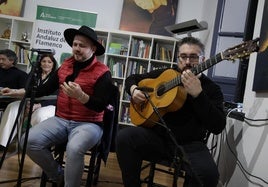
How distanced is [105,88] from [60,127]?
38 centimetres

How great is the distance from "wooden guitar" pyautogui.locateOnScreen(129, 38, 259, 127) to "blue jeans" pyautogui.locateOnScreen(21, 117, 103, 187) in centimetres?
32

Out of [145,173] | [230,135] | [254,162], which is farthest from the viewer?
[145,173]

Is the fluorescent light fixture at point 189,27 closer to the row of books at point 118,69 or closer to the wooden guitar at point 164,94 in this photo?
the row of books at point 118,69

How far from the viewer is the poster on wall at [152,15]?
432 cm

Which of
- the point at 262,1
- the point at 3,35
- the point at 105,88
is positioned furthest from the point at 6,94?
the point at 3,35

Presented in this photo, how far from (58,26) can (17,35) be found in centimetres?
75

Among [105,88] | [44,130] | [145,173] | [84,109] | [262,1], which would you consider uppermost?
[262,1]

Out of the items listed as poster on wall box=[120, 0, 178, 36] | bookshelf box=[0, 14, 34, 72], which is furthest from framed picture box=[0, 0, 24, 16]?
poster on wall box=[120, 0, 178, 36]

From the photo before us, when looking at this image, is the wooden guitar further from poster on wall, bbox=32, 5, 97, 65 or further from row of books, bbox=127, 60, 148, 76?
poster on wall, bbox=32, 5, 97, 65

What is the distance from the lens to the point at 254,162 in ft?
5.51

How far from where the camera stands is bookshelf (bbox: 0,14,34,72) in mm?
4344

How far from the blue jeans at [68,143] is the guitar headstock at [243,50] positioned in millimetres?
947

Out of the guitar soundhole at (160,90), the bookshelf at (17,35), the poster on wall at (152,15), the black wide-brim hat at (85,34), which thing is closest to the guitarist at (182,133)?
the guitar soundhole at (160,90)

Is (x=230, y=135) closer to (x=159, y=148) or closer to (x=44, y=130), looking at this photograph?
(x=159, y=148)
